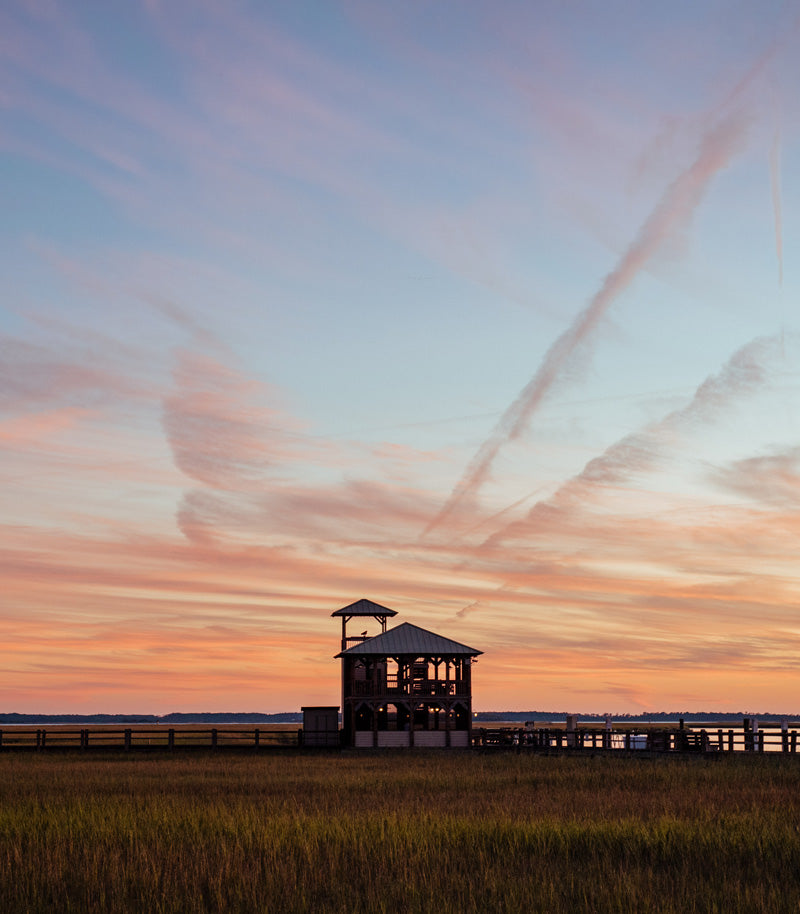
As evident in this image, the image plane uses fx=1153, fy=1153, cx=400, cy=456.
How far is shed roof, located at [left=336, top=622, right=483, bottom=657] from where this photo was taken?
58.7 m

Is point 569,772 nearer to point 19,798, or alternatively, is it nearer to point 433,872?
point 19,798

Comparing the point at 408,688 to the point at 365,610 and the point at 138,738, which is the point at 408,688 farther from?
the point at 138,738

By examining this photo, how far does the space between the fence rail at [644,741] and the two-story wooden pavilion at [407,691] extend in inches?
91.3

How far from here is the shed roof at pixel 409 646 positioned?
5866 cm

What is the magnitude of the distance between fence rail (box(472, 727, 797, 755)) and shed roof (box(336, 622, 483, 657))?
4.56 meters

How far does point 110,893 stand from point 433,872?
396cm

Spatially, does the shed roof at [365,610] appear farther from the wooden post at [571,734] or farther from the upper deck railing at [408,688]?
the wooden post at [571,734]

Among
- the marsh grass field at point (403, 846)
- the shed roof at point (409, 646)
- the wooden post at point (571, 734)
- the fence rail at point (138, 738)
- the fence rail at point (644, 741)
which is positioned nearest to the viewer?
the marsh grass field at point (403, 846)

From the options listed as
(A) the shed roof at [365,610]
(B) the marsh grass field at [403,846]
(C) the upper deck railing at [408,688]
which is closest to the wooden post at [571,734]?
(C) the upper deck railing at [408,688]

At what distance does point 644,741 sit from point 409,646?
41.3ft

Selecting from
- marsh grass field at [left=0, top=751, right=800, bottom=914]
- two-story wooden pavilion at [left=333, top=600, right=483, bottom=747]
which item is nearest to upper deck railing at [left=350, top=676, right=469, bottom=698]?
two-story wooden pavilion at [left=333, top=600, right=483, bottom=747]

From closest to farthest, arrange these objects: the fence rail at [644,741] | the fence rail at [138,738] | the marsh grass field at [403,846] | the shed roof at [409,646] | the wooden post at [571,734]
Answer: the marsh grass field at [403,846], the fence rail at [644,741], the fence rail at [138,738], the wooden post at [571,734], the shed roof at [409,646]

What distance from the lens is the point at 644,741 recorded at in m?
54.7

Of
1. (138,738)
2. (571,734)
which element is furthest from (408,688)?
(138,738)
